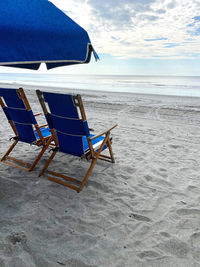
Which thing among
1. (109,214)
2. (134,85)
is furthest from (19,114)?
(134,85)

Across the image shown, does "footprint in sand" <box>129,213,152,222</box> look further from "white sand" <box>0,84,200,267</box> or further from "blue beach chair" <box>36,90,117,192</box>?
"blue beach chair" <box>36,90,117,192</box>

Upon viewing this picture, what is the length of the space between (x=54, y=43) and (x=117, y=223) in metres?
2.09

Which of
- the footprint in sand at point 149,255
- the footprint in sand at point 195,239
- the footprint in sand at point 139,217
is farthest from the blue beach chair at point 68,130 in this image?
the footprint in sand at point 195,239

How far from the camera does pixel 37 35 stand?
83.3 inches

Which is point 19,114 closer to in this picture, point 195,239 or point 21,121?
point 21,121

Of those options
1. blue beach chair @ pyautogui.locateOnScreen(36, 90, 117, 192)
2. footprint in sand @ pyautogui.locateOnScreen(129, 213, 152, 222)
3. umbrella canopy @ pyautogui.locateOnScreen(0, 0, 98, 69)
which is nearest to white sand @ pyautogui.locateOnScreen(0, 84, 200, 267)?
footprint in sand @ pyautogui.locateOnScreen(129, 213, 152, 222)

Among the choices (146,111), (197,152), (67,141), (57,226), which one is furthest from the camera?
(146,111)

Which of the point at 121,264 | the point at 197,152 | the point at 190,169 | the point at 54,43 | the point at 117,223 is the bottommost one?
the point at 197,152

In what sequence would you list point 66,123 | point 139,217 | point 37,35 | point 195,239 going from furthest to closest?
point 66,123
point 139,217
point 37,35
point 195,239

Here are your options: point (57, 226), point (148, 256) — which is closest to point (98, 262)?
point (148, 256)

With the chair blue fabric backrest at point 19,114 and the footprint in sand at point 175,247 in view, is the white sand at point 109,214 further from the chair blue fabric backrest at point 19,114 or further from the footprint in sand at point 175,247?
the chair blue fabric backrest at point 19,114

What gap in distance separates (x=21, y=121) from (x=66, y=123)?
820 millimetres

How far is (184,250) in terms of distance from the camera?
1.80 m

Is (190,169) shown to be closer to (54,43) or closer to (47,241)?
(47,241)
